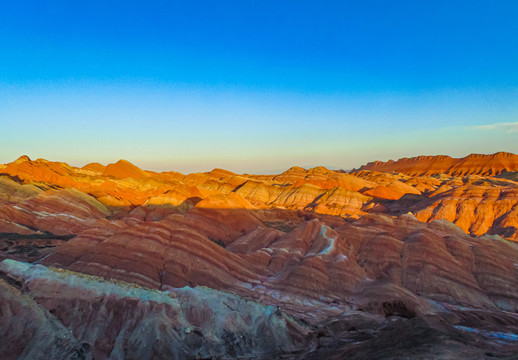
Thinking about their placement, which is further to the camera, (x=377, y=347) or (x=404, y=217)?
(x=404, y=217)

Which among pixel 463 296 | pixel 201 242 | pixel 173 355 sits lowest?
pixel 463 296

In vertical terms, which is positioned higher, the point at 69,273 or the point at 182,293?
the point at 69,273

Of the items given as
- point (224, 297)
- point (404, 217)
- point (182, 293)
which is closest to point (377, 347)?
point (224, 297)

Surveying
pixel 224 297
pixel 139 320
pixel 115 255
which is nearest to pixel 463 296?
pixel 224 297

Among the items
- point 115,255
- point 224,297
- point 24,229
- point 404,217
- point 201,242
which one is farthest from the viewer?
point 404,217

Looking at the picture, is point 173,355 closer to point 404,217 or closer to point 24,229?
point 24,229

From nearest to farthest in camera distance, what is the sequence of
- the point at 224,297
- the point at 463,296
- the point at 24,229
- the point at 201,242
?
the point at 224,297 < the point at 463,296 < the point at 201,242 < the point at 24,229

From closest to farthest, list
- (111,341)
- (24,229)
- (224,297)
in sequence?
1. (111,341)
2. (224,297)
3. (24,229)

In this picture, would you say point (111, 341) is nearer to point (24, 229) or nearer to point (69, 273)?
point (69, 273)

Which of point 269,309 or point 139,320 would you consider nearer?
point 139,320
